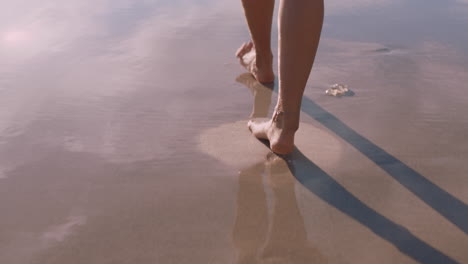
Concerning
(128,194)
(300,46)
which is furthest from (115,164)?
(300,46)

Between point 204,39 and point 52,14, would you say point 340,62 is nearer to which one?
A: point 204,39

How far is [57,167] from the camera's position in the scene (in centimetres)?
155

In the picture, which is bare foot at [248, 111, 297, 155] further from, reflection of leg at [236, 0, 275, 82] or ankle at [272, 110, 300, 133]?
Result: reflection of leg at [236, 0, 275, 82]

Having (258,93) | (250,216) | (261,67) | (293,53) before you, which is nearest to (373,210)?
(250,216)

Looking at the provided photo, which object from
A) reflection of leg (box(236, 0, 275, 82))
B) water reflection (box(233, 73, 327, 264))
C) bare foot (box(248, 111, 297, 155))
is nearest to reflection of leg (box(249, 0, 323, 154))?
bare foot (box(248, 111, 297, 155))

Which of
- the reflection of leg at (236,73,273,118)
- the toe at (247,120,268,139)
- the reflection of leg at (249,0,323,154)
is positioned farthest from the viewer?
the reflection of leg at (236,73,273,118)

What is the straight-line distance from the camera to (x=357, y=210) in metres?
1.33

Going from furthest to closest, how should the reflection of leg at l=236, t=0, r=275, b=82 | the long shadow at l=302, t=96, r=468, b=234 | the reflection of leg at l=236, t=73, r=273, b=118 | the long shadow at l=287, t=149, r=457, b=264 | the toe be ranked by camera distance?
the reflection of leg at l=236, t=0, r=275, b=82 < the reflection of leg at l=236, t=73, r=273, b=118 < the toe < the long shadow at l=302, t=96, r=468, b=234 < the long shadow at l=287, t=149, r=457, b=264

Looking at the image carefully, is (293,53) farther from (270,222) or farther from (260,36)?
(260,36)

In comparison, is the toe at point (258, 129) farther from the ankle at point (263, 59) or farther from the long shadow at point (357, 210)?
the ankle at point (263, 59)

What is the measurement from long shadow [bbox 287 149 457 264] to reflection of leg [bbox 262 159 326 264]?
0.06m

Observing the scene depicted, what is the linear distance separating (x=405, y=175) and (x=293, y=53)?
0.51m

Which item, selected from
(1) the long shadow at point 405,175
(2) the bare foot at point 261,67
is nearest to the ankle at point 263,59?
(2) the bare foot at point 261,67

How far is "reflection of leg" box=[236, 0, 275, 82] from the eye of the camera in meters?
2.08
